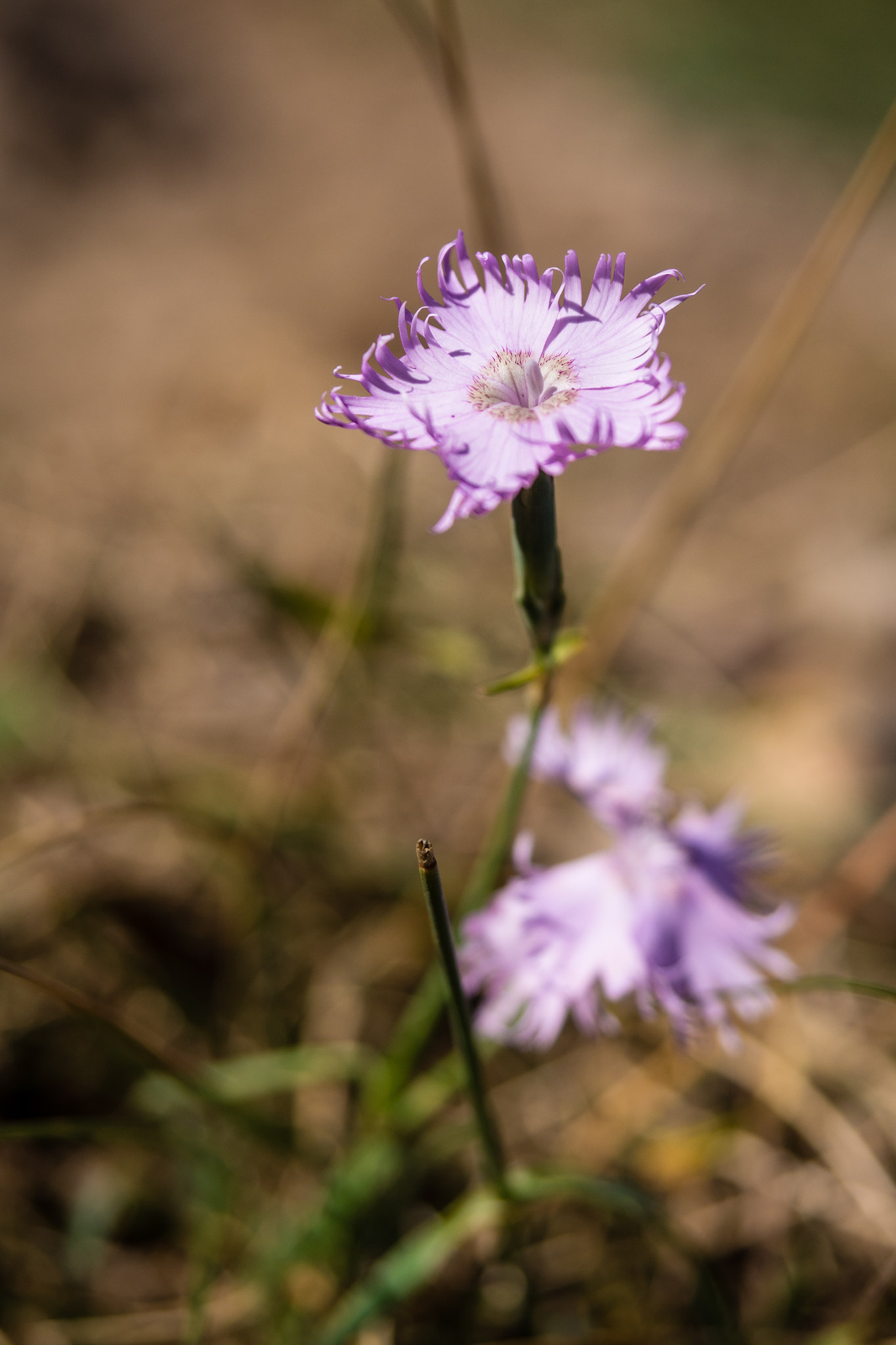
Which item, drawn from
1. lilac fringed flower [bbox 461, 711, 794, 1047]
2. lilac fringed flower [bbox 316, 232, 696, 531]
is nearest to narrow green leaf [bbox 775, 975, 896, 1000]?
lilac fringed flower [bbox 461, 711, 794, 1047]

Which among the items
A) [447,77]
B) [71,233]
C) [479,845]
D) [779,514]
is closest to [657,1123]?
[479,845]

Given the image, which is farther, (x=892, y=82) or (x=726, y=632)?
(x=892, y=82)

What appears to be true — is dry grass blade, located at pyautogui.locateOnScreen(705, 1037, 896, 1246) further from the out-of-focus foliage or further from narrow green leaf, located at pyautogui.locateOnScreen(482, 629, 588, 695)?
the out-of-focus foliage

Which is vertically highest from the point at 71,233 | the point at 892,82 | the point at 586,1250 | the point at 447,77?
the point at 892,82

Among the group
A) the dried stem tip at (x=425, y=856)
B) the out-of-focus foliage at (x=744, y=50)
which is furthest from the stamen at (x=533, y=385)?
the out-of-focus foliage at (x=744, y=50)

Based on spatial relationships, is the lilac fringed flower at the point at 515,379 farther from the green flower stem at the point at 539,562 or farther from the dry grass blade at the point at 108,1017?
the dry grass blade at the point at 108,1017

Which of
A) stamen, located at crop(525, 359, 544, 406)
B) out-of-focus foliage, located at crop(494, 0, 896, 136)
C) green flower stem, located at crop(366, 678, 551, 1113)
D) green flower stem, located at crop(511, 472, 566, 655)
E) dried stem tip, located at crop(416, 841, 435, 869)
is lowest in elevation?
green flower stem, located at crop(366, 678, 551, 1113)

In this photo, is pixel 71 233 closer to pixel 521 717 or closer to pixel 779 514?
pixel 779 514

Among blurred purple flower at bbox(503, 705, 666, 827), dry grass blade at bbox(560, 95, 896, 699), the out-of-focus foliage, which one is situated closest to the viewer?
→ blurred purple flower at bbox(503, 705, 666, 827)
